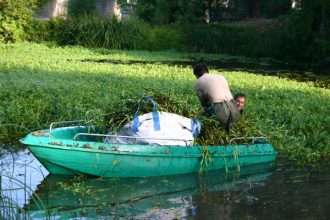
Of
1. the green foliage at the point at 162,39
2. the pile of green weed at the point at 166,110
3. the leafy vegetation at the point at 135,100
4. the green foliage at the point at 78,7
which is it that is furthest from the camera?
the green foliage at the point at 78,7

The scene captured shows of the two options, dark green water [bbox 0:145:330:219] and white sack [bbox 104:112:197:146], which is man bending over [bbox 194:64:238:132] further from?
dark green water [bbox 0:145:330:219]

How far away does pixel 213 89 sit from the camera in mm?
6418

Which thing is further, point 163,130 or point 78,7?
point 78,7

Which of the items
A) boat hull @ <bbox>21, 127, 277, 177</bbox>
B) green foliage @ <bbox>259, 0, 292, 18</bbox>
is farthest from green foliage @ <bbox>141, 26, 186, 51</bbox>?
boat hull @ <bbox>21, 127, 277, 177</bbox>

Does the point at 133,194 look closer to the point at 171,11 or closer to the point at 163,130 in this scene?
the point at 163,130

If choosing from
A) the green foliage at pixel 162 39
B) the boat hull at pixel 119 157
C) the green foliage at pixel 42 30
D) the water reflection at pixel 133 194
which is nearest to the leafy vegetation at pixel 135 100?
the boat hull at pixel 119 157

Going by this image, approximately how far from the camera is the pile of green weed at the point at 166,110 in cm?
596

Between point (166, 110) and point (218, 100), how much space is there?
1030mm

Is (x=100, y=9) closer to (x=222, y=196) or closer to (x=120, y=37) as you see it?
(x=120, y=37)

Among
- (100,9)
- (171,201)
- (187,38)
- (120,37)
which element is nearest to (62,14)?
(100,9)

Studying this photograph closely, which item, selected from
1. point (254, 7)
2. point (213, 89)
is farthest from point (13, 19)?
point (254, 7)

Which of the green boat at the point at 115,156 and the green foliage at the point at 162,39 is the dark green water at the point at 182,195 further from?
the green foliage at the point at 162,39

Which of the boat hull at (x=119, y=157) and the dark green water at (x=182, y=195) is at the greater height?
the boat hull at (x=119, y=157)

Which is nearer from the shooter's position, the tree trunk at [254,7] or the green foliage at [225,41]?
the green foliage at [225,41]
